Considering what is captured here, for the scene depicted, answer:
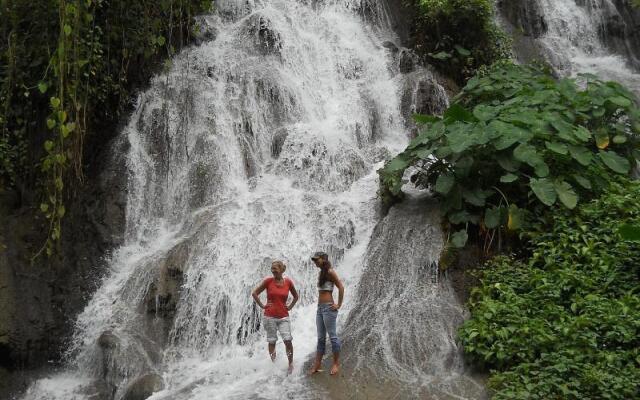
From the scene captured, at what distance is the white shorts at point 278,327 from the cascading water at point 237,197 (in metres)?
0.42

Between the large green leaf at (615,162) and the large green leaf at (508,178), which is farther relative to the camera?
the large green leaf at (615,162)

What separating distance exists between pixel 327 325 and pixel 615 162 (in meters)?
4.55

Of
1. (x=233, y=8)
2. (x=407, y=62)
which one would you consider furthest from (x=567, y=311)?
(x=233, y=8)

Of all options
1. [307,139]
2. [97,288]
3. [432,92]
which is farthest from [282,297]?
[432,92]

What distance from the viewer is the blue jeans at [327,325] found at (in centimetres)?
656

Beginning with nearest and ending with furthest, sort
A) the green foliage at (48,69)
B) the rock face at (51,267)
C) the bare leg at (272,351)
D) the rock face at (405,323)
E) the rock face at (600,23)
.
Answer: the rock face at (405,323) < the bare leg at (272,351) < the rock face at (51,267) < the green foliage at (48,69) < the rock face at (600,23)

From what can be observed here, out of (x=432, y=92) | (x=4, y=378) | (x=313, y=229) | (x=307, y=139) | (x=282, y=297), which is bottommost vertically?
(x=4, y=378)

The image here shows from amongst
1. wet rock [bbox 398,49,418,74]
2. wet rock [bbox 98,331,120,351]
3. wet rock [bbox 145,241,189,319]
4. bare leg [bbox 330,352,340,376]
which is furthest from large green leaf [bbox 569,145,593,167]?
Answer: wet rock [bbox 98,331,120,351]

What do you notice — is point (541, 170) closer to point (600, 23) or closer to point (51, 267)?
point (51, 267)

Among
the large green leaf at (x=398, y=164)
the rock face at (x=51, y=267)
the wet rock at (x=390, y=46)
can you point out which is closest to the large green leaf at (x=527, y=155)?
the large green leaf at (x=398, y=164)

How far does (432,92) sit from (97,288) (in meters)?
7.13

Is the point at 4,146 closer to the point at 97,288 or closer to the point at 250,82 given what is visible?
the point at 97,288

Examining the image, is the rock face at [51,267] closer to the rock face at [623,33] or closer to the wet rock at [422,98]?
the wet rock at [422,98]

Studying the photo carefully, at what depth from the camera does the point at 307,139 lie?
11.1 meters
